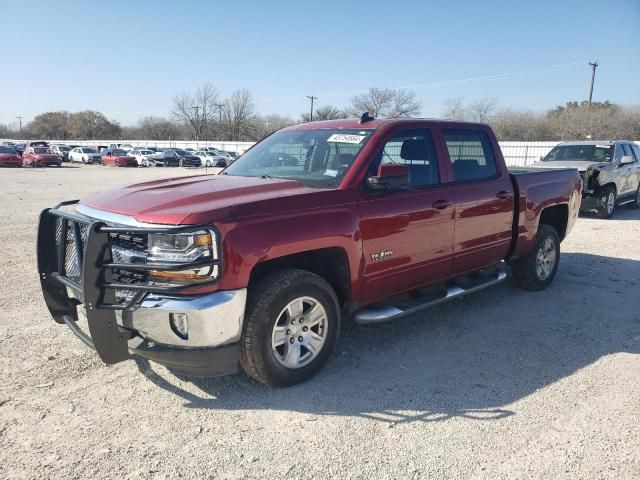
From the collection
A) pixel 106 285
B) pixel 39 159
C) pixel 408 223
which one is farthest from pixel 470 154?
pixel 39 159

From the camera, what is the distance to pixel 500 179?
17.2 feet

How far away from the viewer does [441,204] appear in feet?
14.5

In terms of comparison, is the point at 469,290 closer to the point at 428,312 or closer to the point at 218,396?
the point at 428,312

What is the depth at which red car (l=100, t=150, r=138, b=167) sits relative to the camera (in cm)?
4169

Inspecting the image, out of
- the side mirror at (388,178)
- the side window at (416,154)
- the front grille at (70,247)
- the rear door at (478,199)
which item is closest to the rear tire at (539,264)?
the rear door at (478,199)

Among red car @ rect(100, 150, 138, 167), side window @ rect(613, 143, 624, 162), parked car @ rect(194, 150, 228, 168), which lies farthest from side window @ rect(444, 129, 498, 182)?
red car @ rect(100, 150, 138, 167)

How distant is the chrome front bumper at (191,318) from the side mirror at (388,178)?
1.35m

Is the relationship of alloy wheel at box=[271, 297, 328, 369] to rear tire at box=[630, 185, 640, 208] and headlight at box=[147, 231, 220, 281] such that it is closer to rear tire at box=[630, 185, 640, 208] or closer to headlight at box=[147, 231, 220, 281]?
headlight at box=[147, 231, 220, 281]

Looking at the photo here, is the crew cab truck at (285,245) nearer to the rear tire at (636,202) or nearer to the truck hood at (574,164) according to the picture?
the truck hood at (574,164)

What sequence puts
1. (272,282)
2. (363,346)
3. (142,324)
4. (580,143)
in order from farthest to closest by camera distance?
(580,143), (363,346), (272,282), (142,324)

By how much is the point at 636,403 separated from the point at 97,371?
3.91 metres

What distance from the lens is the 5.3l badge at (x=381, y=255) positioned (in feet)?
12.8

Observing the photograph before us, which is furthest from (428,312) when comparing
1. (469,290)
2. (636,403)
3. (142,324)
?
(142,324)

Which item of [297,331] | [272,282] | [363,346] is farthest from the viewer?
[363,346]
